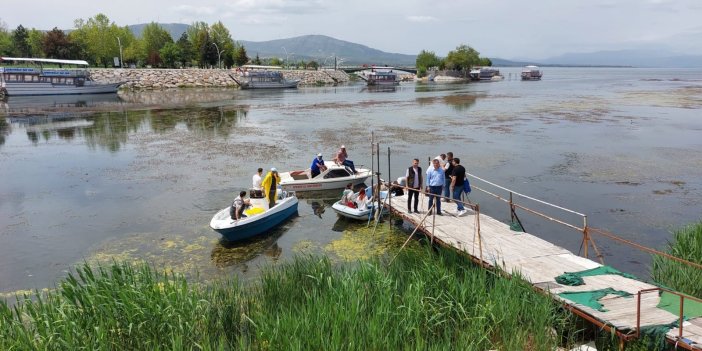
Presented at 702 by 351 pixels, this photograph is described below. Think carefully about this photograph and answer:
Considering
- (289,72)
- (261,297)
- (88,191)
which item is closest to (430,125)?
(88,191)

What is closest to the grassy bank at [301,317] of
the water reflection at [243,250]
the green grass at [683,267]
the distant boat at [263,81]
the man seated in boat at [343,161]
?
the green grass at [683,267]

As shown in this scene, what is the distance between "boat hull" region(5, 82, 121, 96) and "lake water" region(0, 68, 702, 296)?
82.9ft

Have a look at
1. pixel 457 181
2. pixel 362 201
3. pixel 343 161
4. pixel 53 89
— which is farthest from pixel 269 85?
pixel 457 181

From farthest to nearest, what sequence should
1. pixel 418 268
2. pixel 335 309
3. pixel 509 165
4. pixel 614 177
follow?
pixel 509 165
pixel 614 177
pixel 418 268
pixel 335 309

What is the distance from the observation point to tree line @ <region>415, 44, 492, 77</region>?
157 m

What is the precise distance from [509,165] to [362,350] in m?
22.2

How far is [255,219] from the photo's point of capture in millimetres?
16625

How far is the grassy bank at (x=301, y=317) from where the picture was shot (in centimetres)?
777

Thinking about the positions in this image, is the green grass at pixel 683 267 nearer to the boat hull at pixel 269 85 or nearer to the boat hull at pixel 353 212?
the boat hull at pixel 353 212

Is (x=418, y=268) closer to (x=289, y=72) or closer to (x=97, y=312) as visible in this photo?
(x=97, y=312)

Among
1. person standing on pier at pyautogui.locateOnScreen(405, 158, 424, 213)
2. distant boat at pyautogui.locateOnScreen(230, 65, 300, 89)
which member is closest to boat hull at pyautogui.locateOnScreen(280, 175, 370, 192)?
person standing on pier at pyautogui.locateOnScreen(405, 158, 424, 213)

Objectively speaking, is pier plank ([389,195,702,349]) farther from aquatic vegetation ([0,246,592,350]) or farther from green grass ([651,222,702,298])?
green grass ([651,222,702,298])

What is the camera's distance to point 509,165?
91.4 ft

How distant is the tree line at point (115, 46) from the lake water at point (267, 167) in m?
61.7
